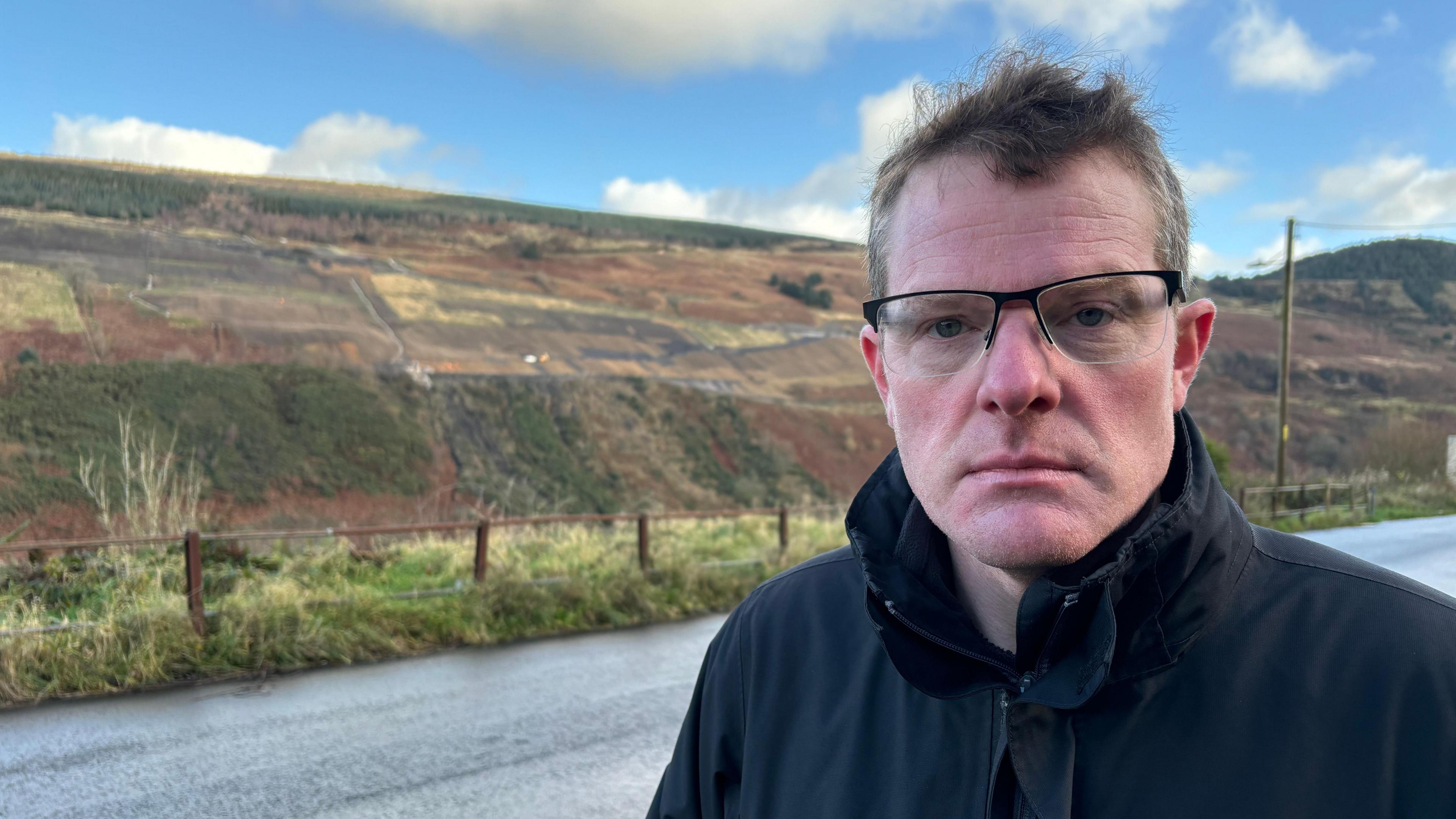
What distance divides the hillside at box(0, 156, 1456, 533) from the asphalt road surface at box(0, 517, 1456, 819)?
19.7 ft

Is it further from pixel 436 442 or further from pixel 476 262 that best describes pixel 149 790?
pixel 476 262

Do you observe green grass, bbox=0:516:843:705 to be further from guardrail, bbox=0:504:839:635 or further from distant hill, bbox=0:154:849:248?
distant hill, bbox=0:154:849:248

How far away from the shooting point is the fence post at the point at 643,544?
11133 millimetres

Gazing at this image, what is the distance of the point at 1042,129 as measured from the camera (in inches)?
56.6

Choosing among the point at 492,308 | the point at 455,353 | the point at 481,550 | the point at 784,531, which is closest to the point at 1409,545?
the point at 784,531

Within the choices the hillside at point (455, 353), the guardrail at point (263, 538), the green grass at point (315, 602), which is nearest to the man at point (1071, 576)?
the green grass at point (315, 602)

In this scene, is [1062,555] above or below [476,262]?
below

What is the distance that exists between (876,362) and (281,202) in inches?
2185

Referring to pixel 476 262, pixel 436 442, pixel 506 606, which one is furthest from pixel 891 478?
pixel 476 262

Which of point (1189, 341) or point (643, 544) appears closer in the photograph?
point (1189, 341)

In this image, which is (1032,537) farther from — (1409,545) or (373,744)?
(1409,545)

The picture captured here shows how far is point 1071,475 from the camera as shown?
4.53ft

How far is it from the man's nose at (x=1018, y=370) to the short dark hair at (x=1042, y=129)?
215 millimetres

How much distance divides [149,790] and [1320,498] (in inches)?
1032
